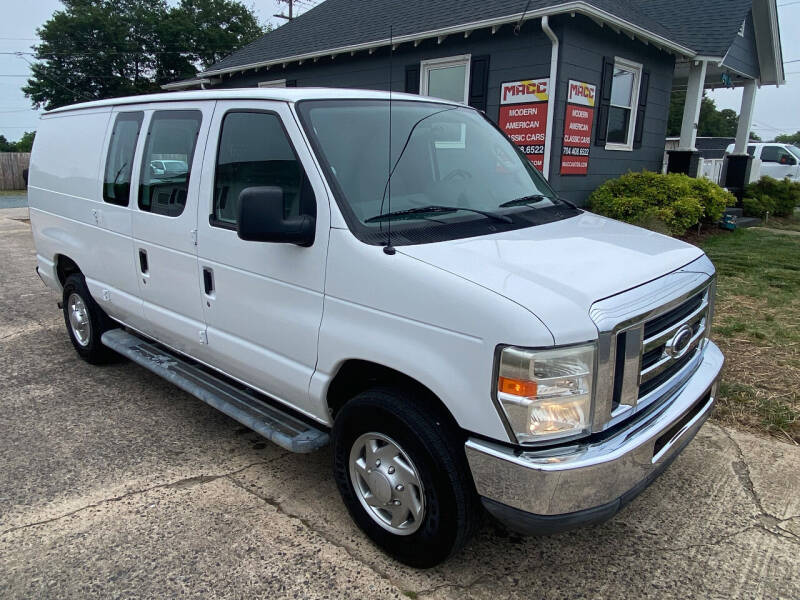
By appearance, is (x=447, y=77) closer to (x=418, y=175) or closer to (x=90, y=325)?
(x=90, y=325)

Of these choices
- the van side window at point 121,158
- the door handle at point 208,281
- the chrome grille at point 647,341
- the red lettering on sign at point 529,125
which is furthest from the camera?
the red lettering on sign at point 529,125

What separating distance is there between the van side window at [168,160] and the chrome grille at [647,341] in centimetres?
256

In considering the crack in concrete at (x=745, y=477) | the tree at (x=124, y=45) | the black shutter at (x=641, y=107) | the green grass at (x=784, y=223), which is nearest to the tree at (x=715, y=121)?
the tree at (x=124, y=45)

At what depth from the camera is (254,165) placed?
10.3 feet

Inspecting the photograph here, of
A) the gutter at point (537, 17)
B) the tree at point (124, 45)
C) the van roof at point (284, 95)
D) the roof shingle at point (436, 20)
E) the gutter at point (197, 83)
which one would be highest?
the tree at point (124, 45)

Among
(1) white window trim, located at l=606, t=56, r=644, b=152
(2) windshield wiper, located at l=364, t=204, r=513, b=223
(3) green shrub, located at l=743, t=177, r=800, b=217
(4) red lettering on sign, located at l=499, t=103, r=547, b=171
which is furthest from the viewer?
(3) green shrub, located at l=743, t=177, r=800, b=217

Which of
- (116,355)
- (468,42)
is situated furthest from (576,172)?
(116,355)

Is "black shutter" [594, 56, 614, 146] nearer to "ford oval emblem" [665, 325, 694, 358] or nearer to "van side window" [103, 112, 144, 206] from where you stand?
"van side window" [103, 112, 144, 206]

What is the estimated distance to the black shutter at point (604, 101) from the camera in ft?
33.6

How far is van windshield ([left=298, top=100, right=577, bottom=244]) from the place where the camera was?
2.77 m

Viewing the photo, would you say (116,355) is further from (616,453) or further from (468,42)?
(468,42)

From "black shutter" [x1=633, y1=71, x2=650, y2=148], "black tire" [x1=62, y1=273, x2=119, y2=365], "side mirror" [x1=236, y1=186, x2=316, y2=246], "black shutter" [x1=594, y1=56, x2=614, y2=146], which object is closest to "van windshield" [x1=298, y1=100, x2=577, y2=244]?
"side mirror" [x1=236, y1=186, x2=316, y2=246]

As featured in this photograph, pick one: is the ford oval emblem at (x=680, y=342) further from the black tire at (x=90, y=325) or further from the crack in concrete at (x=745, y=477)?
the black tire at (x=90, y=325)

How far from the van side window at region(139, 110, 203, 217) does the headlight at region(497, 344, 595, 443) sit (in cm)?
236
